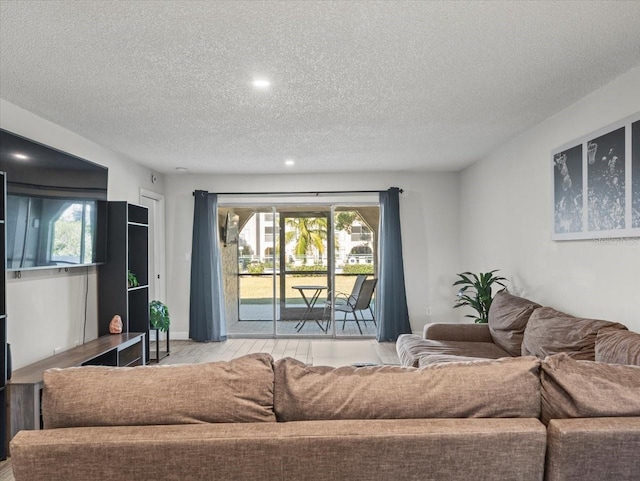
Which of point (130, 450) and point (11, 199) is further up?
point (11, 199)

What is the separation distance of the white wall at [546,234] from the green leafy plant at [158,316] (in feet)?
12.9

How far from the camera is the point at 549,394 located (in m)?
1.55

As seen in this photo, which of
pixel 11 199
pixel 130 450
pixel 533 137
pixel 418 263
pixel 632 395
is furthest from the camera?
pixel 418 263

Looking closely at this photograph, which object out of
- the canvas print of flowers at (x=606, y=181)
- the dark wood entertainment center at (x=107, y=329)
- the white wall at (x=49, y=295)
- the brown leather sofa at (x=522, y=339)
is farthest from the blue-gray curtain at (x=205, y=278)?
the canvas print of flowers at (x=606, y=181)

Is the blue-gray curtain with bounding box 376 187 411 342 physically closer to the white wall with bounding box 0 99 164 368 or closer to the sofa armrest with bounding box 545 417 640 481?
the white wall with bounding box 0 99 164 368

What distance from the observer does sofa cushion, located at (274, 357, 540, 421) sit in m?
1.51

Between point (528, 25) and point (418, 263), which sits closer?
point (528, 25)

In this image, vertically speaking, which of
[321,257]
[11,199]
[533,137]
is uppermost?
[533,137]

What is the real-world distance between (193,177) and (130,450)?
5.87m

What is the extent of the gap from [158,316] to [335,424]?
465 cm

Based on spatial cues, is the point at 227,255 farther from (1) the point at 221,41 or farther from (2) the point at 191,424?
(2) the point at 191,424

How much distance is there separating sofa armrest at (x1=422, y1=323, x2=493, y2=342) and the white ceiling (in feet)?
6.02

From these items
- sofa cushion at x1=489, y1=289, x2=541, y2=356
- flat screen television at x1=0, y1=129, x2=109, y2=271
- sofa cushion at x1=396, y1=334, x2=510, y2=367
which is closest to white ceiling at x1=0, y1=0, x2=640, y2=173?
flat screen television at x1=0, y1=129, x2=109, y2=271

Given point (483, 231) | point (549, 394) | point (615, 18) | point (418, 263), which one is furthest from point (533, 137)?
point (549, 394)
